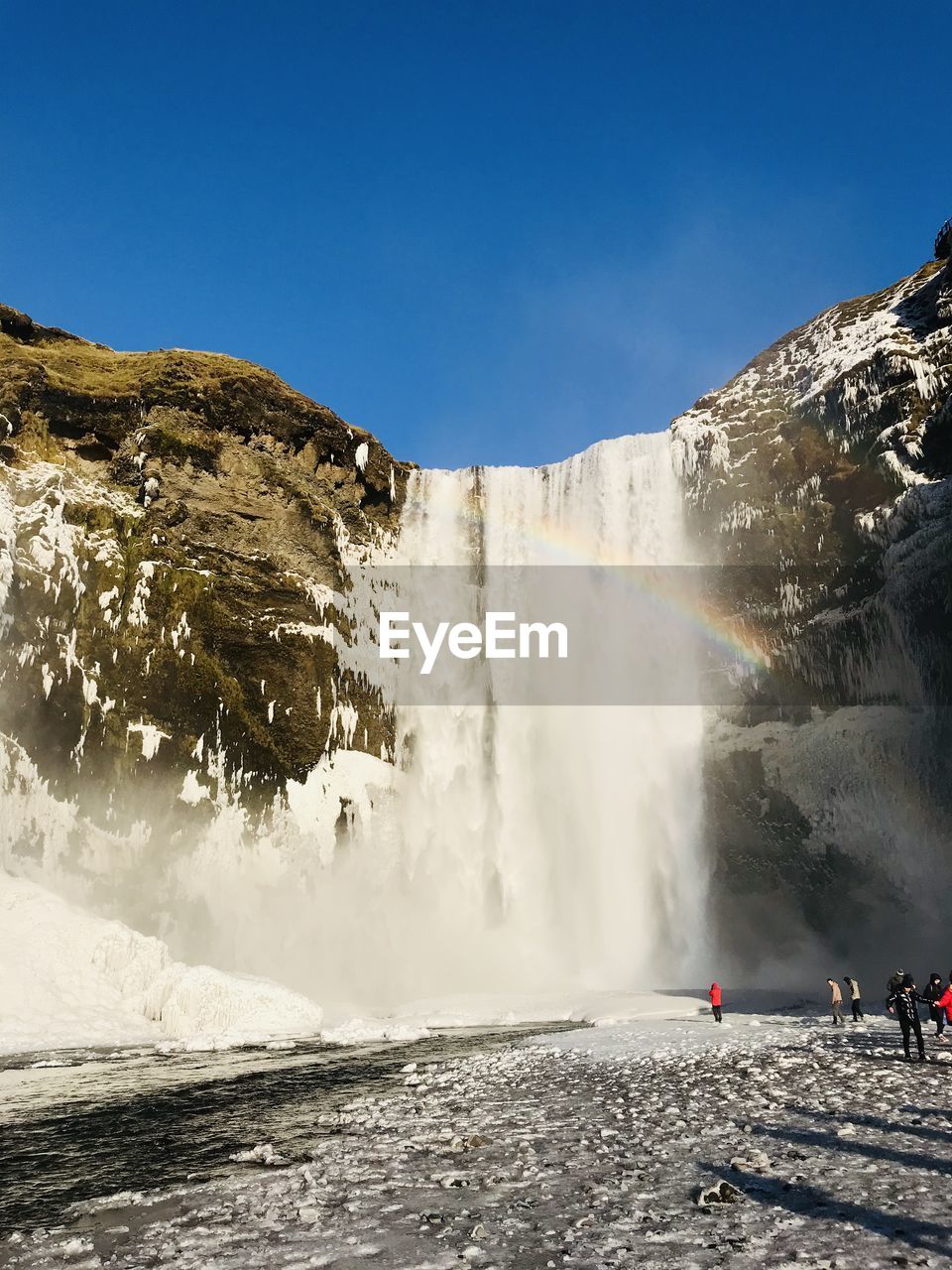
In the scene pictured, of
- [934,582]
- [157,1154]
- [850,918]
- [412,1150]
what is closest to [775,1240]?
[412,1150]

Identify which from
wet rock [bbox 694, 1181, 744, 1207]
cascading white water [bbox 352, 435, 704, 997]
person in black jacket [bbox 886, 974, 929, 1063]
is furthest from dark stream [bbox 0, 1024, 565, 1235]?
cascading white water [bbox 352, 435, 704, 997]

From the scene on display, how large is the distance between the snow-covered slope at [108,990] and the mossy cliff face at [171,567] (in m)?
5.84

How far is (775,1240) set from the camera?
211 inches

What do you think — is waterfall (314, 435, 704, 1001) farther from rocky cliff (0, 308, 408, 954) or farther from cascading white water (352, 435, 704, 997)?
rocky cliff (0, 308, 408, 954)

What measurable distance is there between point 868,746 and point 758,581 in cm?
839

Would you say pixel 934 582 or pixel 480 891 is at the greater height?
pixel 934 582

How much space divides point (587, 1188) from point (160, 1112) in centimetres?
823

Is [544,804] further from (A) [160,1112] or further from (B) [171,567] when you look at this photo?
(A) [160,1112]

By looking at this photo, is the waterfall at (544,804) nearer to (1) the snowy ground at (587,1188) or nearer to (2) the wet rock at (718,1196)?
(1) the snowy ground at (587,1188)

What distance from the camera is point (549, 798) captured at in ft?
118

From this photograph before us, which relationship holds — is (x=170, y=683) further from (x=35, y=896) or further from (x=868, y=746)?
(x=868, y=746)

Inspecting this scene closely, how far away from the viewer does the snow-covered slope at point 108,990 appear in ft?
72.5

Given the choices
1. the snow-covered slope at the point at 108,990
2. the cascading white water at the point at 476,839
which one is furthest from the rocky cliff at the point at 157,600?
the snow-covered slope at the point at 108,990

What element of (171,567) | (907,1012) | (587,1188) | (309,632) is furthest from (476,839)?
(587,1188)
